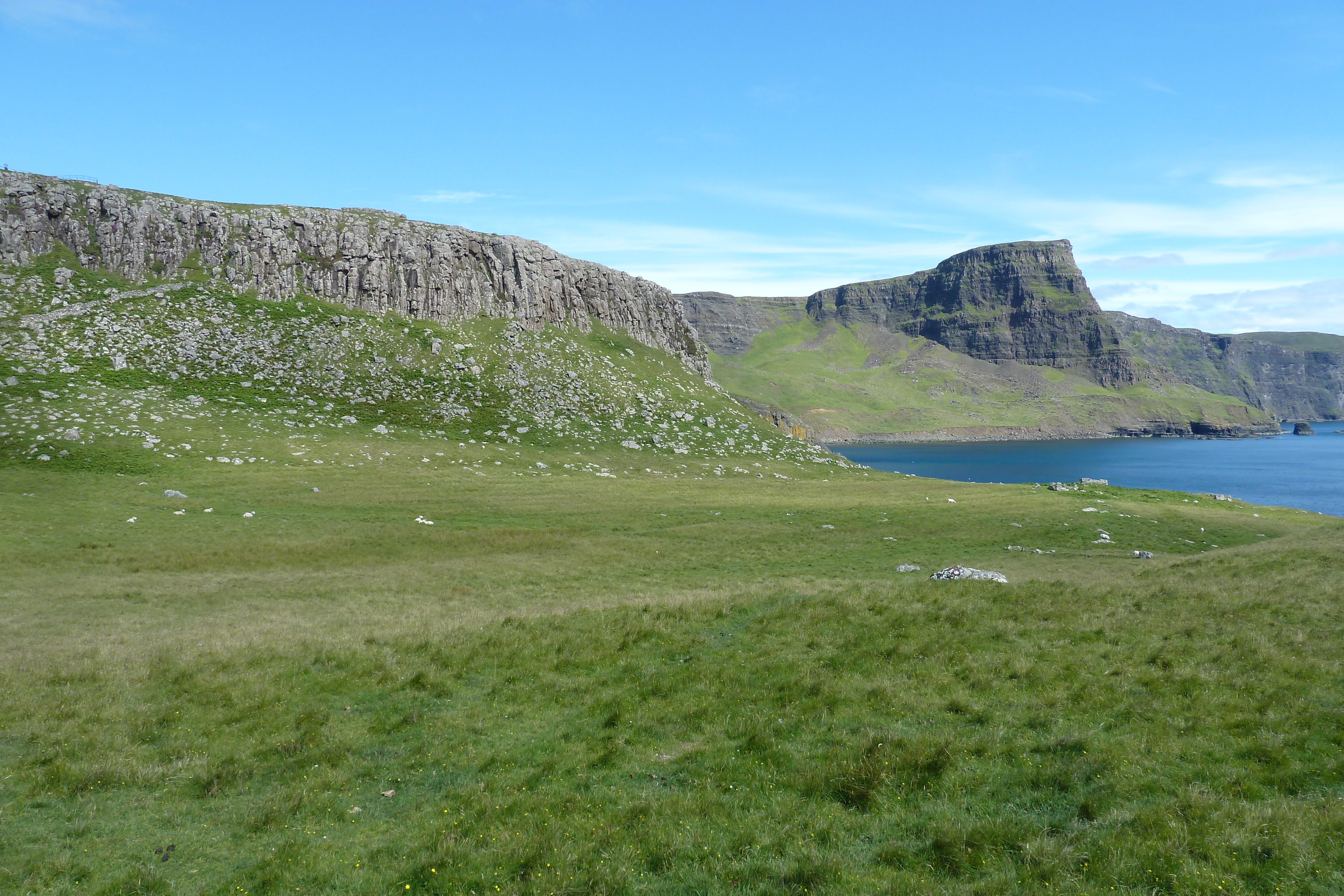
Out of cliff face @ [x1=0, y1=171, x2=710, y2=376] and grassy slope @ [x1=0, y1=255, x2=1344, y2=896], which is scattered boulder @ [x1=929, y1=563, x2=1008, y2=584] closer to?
grassy slope @ [x1=0, y1=255, x2=1344, y2=896]

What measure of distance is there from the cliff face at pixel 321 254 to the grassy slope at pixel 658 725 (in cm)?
8029

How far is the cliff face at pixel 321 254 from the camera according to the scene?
95938mm

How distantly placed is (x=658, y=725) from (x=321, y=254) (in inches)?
4668

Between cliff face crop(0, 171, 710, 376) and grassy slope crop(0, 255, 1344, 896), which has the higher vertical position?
cliff face crop(0, 171, 710, 376)

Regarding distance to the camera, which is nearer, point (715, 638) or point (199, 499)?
point (715, 638)

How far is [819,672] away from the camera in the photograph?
17.6 meters

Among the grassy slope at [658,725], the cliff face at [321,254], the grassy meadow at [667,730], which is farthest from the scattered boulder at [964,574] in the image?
the cliff face at [321,254]

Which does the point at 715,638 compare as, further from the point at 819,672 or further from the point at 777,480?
the point at 777,480

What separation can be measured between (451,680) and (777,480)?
7272 cm

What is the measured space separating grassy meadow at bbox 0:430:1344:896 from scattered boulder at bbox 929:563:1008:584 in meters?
1.88

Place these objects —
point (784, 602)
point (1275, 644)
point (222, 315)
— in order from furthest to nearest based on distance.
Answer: point (222, 315), point (784, 602), point (1275, 644)

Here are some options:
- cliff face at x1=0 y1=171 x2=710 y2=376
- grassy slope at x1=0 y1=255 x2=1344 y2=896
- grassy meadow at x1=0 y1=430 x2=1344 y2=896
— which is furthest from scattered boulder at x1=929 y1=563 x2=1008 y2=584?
cliff face at x1=0 y1=171 x2=710 y2=376

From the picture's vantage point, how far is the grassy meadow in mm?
9891

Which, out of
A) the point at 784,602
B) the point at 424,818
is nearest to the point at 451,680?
the point at 424,818
